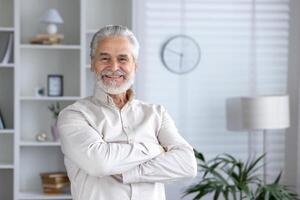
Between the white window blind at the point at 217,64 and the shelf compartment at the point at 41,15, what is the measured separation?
0.57 meters

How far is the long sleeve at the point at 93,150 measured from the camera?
6.47 ft

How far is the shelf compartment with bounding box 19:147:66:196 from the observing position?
4844 millimetres

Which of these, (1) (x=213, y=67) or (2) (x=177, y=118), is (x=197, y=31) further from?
(2) (x=177, y=118)

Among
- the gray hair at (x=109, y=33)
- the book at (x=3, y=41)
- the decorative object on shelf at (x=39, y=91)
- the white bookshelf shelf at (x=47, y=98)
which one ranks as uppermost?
the book at (x=3, y=41)

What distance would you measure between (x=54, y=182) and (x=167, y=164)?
8.76 feet

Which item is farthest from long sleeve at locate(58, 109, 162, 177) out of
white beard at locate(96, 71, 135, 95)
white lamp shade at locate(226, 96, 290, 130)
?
Answer: white lamp shade at locate(226, 96, 290, 130)

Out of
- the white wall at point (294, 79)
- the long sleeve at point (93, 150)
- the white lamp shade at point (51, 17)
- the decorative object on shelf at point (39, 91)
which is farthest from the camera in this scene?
the white wall at point (294, 79)

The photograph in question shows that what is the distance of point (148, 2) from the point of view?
4793 millimetres

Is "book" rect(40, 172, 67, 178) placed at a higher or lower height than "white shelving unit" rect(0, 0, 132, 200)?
lower

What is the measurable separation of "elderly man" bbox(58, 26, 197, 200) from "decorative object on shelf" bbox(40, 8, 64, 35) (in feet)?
8.11

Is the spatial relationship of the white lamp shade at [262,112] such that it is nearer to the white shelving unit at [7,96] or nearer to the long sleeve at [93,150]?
the white shelving unit at [7,96]

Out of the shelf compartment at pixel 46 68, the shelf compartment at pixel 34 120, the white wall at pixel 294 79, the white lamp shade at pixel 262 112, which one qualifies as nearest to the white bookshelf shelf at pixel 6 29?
the shelf compartment at pixel 46 68

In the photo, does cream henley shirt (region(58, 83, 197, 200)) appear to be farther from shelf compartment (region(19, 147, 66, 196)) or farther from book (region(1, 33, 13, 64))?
shelf compartment (region(19, 147, 66, 196))

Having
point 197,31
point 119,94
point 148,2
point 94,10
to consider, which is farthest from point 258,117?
point 119,94
